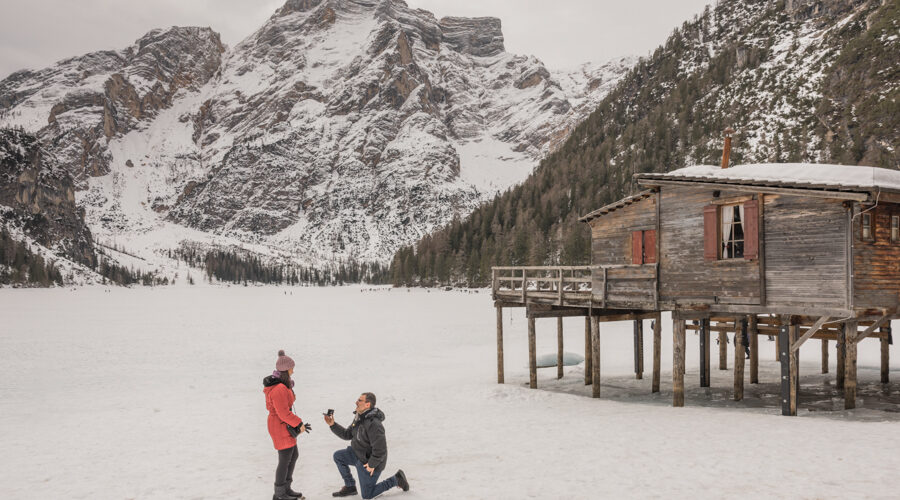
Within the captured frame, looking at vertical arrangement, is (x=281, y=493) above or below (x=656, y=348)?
below

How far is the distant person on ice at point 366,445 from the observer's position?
918 centimetres

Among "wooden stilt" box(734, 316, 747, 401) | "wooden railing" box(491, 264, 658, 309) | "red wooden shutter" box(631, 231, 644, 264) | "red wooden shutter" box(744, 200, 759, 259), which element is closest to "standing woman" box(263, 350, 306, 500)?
"wooden railing" box(491, 264, 658, 309)

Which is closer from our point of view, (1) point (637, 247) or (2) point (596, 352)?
(2) point (596, 352)

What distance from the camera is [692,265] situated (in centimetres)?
1819

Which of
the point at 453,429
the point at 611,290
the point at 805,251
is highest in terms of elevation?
the point at 805,251

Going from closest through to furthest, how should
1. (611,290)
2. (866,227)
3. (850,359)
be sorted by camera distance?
(866,227)
(850,359)
(611,290)

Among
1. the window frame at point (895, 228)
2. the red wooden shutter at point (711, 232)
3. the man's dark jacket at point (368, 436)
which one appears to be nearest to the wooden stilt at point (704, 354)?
the red wooden shutter at point (711, 232)

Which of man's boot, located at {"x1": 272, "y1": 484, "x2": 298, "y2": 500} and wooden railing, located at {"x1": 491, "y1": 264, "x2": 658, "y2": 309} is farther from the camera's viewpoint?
wooden railing, located at {"x1": 491, "y1": 264, "x2": 658, "y2": 309}

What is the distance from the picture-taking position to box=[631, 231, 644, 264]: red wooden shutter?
23.7m

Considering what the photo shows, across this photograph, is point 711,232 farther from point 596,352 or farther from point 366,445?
point 366,445

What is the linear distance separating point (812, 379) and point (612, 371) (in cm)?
843

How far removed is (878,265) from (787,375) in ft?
12.5

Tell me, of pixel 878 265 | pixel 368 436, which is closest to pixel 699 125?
pixel 878 265

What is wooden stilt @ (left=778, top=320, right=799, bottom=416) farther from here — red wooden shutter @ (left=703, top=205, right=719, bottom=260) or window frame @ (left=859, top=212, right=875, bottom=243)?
window frame @ (left=859, top=212, right=875, bottom=243)
